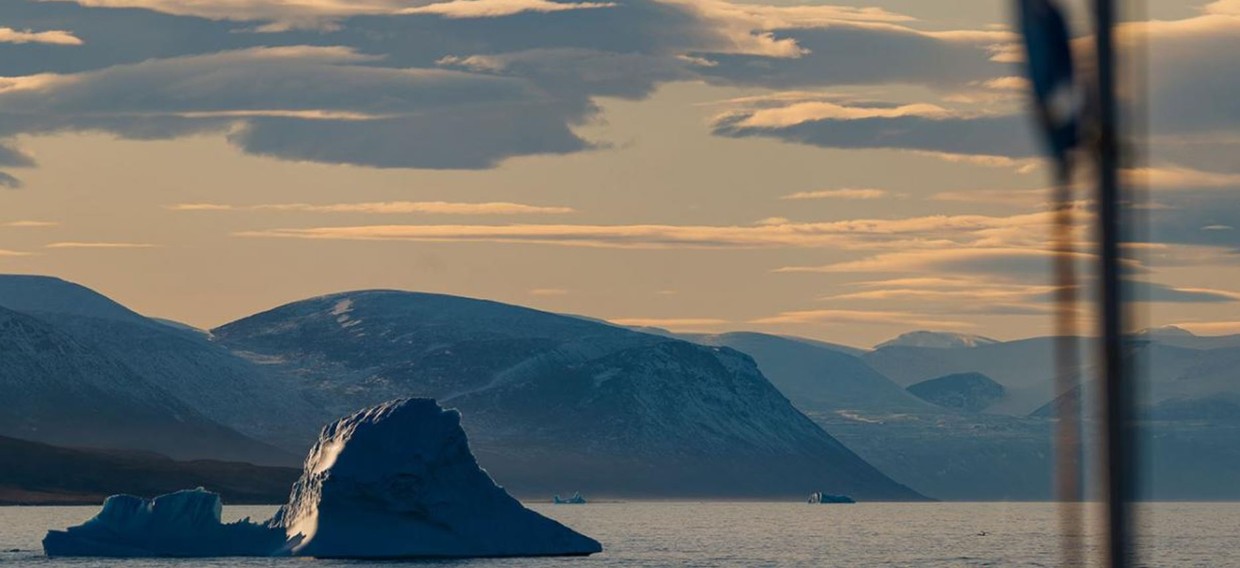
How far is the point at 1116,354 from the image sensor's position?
1248 cm

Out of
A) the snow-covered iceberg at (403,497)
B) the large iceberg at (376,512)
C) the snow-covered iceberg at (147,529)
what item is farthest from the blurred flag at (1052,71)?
the snow-covered iceberg at (147,529)

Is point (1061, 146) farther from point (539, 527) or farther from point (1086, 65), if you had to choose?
point (539, 527)

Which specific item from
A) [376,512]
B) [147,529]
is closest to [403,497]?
[376,512]

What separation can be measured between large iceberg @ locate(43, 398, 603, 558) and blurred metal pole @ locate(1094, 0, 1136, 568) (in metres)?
109

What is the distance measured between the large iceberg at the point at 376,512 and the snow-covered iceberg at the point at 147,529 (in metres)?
0.09

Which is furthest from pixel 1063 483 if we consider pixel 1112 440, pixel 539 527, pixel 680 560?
pixel 680 560

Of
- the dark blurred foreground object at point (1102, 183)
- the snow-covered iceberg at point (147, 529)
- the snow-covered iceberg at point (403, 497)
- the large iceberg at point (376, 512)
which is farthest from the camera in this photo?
the snow-covered iceberg at point (147, 529)

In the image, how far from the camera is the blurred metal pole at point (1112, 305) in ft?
41.3

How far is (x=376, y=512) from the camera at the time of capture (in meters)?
132

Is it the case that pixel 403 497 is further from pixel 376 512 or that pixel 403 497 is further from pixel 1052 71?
pixel 1052 71

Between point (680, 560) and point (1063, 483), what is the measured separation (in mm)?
157764

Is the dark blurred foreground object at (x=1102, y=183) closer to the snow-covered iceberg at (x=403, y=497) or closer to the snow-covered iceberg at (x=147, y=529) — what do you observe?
the snow-covered iceberg at (x=403, y=497)

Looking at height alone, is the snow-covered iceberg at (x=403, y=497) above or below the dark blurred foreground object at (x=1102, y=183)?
above

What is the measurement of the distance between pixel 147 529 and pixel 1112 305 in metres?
140
